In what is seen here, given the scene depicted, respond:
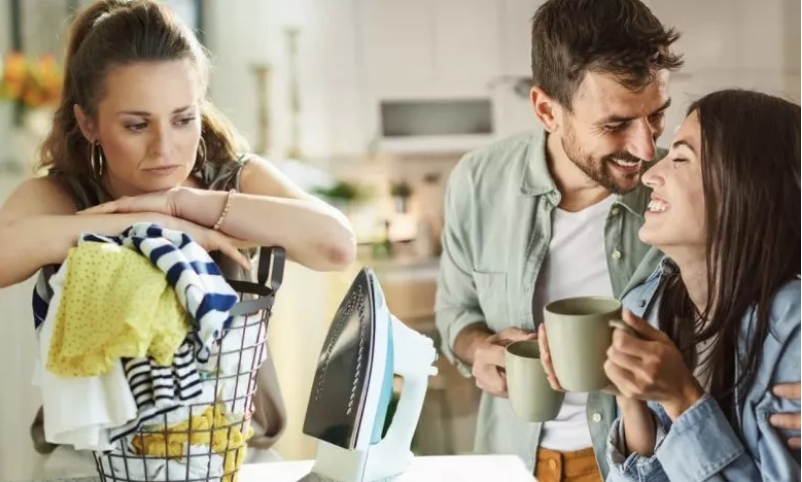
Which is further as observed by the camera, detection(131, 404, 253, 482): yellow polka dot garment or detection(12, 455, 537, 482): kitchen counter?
detection(12, 455, 537, 482): kitchen counter

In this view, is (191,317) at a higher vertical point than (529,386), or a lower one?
higher

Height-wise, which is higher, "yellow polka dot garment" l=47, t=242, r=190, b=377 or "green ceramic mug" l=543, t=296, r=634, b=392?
"yellow polka dot garment" l=47, t=242, r=190, b=377

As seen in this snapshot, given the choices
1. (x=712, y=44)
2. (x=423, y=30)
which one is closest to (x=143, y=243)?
(x=423, y=30)

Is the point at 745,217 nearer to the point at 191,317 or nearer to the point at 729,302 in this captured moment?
the point at 729,302

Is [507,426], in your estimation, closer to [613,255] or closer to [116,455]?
[613,255]

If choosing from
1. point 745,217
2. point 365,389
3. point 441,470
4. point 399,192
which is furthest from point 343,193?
point 745,217

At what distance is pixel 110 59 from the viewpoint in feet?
3.93

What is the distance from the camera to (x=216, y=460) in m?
1.14

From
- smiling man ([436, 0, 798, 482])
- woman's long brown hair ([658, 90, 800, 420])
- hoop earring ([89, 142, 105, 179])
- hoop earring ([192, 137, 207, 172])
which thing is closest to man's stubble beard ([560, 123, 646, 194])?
smiling man ([436, 0, 798, 482])

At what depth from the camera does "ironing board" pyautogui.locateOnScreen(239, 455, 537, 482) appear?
1.27 metres

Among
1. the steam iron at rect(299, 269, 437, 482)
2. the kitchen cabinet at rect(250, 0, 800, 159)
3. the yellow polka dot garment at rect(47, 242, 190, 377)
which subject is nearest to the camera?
the yellow polka dot garment at rect(47, 242, 190, 377)

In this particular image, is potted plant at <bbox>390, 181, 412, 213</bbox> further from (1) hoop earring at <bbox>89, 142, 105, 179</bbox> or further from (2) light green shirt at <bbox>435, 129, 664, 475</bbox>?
(1) hoop earring at <bbox>89, 142, 105, 179</bbox>

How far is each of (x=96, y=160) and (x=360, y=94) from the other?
0.36 metres

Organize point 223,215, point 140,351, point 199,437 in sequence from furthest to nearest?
point 223,215
point 199,437
point 140,351
